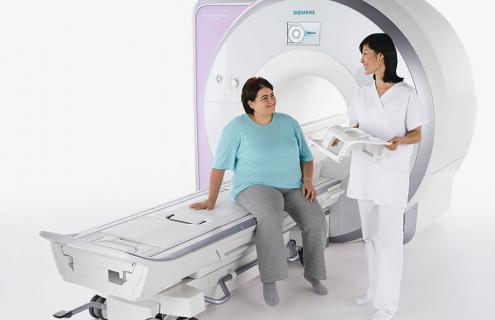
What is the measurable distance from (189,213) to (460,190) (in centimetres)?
218

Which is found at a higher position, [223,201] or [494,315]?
[223,201]

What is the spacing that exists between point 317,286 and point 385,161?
0.64 meters

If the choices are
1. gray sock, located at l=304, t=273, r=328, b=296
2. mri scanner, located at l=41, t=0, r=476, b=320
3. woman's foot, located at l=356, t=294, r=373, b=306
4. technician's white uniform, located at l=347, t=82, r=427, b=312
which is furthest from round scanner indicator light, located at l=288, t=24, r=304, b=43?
woman's foot, located at l=356, t=294, r=373, b=306

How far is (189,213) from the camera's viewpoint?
281 centimetres

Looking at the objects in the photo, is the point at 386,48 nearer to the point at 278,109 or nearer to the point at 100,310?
the point at 278,109

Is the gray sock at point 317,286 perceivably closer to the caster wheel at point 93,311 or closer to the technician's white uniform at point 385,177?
the technician's white uniform at point 385,177

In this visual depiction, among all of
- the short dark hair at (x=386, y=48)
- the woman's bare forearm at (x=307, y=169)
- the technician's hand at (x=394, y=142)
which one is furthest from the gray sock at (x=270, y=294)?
the short dark hair at (x=386, y=48)

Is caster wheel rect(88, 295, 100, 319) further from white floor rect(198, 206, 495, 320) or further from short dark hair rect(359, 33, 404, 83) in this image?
short dark hair rect(359, 33, 404, 83)

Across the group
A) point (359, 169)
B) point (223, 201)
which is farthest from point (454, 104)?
point (223, 201)

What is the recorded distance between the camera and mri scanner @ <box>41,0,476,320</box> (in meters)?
2.45

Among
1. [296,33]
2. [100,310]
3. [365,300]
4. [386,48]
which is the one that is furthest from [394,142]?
[100,310]

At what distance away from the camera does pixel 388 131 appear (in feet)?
8.40

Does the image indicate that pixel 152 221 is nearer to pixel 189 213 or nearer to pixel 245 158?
pixel 189 213

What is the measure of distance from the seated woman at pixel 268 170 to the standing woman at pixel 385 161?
27 centimetres
